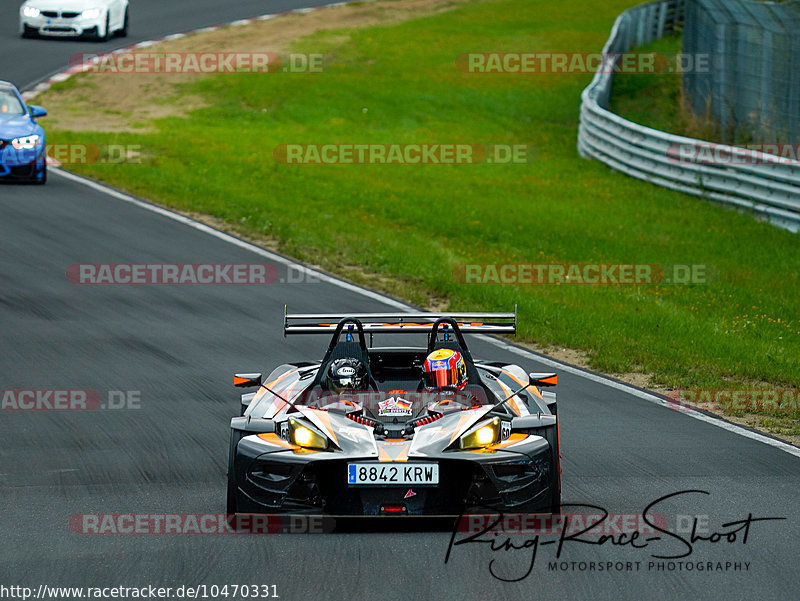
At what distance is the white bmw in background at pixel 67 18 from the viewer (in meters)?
32.9

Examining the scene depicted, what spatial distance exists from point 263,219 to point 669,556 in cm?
1345

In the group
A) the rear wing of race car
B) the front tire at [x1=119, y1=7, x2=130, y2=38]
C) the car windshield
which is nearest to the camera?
the rear wing of race car

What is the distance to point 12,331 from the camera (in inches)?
538

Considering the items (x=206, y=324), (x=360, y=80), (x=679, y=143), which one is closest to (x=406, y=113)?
(x=360, y=80)

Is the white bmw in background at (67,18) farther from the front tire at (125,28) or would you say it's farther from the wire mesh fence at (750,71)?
the wire mesh fence at (750,71)

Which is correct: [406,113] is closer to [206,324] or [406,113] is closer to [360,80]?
[360,80]

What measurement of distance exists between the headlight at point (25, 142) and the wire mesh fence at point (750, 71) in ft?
42.5

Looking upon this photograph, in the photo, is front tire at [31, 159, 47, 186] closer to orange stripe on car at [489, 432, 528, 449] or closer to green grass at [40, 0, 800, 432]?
green grass at [40, 0, 800, 432]

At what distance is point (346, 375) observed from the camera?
27.4 feet

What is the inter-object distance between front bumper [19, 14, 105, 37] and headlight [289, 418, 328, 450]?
2800cm

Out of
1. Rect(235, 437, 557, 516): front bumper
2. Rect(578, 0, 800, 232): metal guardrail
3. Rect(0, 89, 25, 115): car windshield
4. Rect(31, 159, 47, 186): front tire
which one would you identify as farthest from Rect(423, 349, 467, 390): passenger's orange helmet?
Rect(31, 159, 47, 186): front tire

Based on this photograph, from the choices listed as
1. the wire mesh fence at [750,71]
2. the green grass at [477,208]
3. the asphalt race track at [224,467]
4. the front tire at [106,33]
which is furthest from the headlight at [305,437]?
the front tire at [106,33]

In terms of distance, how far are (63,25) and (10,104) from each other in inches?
530

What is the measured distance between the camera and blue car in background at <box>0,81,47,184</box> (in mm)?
20141
